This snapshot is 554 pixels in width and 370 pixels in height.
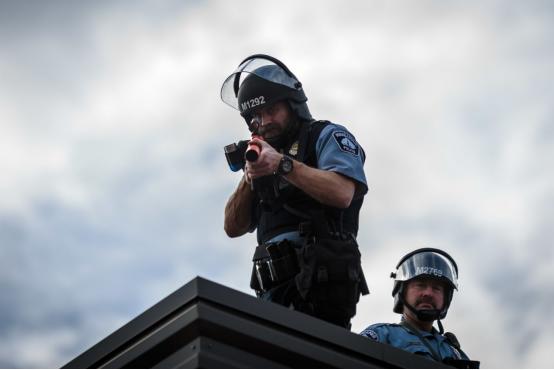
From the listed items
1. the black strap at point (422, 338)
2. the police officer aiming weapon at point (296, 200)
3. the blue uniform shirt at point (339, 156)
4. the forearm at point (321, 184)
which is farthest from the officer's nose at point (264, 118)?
the black strap at point (422, 338)

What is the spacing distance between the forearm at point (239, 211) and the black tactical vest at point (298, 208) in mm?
99

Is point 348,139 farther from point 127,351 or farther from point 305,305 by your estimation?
point 127,351

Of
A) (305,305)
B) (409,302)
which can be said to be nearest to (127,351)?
(305,305)

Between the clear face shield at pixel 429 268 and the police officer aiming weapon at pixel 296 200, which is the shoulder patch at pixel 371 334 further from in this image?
the police officer aiming weapon at pixel 296 200

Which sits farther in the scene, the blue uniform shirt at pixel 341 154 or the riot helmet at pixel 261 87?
the riot helmet at pixel 261 87

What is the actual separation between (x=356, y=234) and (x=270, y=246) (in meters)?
0.51

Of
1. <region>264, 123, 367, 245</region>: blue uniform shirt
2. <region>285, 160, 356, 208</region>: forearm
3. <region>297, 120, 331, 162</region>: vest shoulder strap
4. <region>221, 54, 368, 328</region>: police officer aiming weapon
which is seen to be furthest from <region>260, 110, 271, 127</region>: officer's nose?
<region>285, 160, 356, 208</region>: forearm

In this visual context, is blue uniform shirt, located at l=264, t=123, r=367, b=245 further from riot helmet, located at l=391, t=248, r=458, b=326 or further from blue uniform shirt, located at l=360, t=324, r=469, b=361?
riot helmet, located at l=391, t=248, r=458, b=326

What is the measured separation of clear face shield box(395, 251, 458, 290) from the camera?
277 inches

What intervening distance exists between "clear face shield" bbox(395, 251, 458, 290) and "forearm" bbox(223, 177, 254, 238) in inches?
69.7

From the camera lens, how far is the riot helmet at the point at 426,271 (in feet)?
23.1

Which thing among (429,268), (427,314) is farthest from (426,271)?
(427,314)

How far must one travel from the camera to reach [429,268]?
7.08 meters

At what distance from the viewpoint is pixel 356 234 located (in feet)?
18.0
